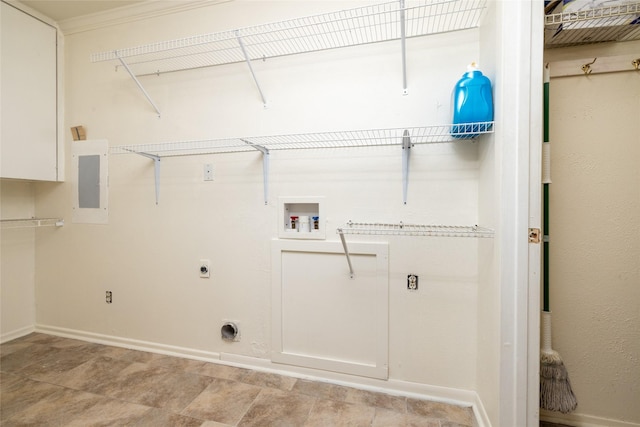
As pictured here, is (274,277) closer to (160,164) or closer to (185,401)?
(185,401)

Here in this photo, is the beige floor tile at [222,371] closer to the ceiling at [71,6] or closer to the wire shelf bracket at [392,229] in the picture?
the wire shelf bracket at [392,229]

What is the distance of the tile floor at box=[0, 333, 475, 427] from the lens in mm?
1282

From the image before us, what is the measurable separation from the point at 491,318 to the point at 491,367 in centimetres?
22

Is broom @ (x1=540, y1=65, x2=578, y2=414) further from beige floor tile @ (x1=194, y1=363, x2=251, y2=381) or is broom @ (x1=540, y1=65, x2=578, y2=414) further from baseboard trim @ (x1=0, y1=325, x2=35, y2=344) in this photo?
baseboard trim @ (x1=0, y1=325, x2=35, y2=344)

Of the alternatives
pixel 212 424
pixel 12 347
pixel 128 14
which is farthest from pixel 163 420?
pixel 128 14

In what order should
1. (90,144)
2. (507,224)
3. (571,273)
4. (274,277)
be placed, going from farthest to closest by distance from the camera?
1. (90,144)
2. (274,277)
3. (571,273)
4. (507,224)

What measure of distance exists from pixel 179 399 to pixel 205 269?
2.45 feet

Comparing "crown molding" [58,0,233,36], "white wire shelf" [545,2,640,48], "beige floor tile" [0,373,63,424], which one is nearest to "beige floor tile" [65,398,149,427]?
"beige floor tile" [0,373,63,424]

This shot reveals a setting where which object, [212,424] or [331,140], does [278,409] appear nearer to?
[212,424]

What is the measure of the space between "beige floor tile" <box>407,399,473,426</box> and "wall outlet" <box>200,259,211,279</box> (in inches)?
58.2

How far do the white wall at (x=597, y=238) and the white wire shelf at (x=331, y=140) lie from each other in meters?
0.47

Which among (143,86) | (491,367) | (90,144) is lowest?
(491,367)

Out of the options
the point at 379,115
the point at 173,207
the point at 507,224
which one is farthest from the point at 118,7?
the point at 507,224

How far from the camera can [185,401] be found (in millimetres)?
1408
